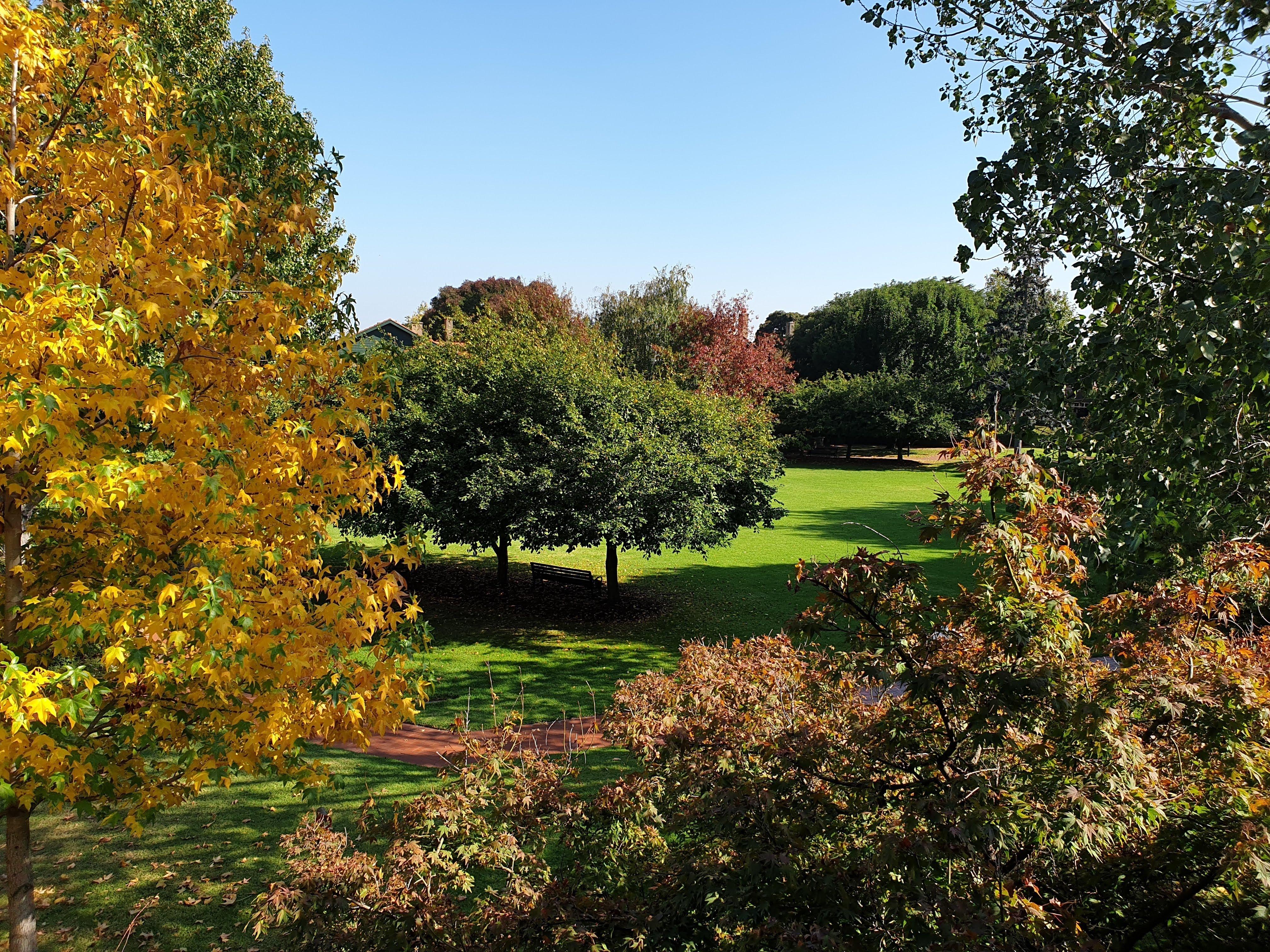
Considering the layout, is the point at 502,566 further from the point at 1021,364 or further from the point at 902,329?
the point at 902,329

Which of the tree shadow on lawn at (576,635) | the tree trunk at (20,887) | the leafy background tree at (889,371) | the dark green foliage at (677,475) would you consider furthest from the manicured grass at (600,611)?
the leafy background tree at (889,371)

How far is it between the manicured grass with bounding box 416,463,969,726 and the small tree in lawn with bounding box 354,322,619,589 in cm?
201

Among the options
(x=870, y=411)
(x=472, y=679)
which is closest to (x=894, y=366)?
(x=870, y=411)

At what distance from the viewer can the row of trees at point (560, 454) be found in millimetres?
14391

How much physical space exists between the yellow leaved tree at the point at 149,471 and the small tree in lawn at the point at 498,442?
30.4ft

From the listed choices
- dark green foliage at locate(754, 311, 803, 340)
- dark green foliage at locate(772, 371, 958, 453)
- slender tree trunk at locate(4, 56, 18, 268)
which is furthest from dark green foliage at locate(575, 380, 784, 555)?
dark green foliage at locate(754, 311, 803, 340)

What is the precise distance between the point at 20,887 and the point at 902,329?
58.7 metres

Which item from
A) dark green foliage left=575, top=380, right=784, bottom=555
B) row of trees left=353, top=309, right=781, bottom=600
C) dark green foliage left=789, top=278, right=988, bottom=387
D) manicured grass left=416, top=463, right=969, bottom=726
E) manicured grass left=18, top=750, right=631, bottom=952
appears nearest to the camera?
manicured grass left=18, top=750, right=631, bottom=952

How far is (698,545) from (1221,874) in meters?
12.3

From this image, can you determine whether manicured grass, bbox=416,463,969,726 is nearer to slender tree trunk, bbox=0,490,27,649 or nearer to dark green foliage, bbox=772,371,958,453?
slender tree trunk, bbox=0,490,27,649

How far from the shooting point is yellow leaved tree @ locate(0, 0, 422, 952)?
3.63 meters

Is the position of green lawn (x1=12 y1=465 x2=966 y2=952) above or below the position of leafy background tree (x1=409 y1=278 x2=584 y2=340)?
below

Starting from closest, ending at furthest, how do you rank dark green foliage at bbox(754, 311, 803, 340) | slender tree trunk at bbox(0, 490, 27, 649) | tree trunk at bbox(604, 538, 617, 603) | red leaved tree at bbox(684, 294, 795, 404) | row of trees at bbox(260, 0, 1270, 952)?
row of trees at bbox(260, 0, 1270, 952), slender tree trunk at bbox(0, 490, 27, 649), tree trunk at bbox(604, 538, 617, 603), red leaved tree at bbox(684, 294, 795, 404), dark green foliage at bbox(754, 311, 803, 340)

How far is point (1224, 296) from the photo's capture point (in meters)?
4.54
